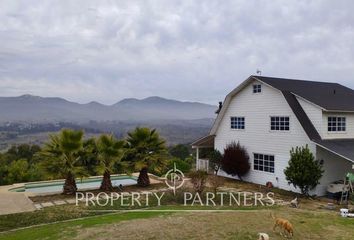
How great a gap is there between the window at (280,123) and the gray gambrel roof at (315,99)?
1000 mm

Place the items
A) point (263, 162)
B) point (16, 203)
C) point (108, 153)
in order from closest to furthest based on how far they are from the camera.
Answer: point (16, 203), point (108, 153), point (263, 162)

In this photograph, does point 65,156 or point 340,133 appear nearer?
point 65,156

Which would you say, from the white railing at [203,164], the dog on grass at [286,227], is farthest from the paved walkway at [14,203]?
the white railing at [203,164]

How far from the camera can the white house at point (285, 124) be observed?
19.8 m

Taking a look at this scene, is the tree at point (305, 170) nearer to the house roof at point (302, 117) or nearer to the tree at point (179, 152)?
the house roof at point (302, 117)

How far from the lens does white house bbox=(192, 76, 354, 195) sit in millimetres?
19750

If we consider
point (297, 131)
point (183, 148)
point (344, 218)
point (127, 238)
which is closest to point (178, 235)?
point (127, 238)

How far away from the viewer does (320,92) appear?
22969 millimetres

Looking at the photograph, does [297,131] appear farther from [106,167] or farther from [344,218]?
[106,167]

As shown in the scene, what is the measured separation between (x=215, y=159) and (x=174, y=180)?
712cm

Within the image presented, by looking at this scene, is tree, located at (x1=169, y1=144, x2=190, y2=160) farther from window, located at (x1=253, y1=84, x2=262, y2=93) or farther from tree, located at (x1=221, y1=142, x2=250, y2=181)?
window, located at (x1=253, y1=84, x2=262, y2=93)

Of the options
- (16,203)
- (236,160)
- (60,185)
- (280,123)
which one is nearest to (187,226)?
(16,203)

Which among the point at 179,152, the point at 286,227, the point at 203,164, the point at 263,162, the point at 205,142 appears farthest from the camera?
the point at 179,152

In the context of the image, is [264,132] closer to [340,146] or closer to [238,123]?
Answer: [238,123]
